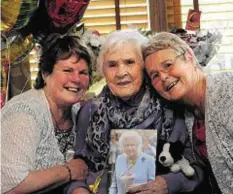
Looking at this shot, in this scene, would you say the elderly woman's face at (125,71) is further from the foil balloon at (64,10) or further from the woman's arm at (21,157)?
the woman's arm at (21,157)

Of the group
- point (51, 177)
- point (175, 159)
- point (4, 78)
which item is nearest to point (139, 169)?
point (175, 159)

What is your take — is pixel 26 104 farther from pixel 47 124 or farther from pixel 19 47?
pixel 19 47

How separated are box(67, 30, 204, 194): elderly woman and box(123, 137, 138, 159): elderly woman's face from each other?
0.06 metres

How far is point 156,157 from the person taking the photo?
4.67 ft

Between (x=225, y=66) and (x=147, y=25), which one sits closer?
(x=225, y=66)

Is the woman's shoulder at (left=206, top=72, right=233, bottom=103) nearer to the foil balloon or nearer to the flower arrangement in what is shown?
the flower arrangement

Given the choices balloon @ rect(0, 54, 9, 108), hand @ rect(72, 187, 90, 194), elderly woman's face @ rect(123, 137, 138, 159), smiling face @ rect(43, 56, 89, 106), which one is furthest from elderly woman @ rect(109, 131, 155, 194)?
balloon @ rect(0, 54, 9, 108)

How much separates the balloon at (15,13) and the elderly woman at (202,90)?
16.1 inches

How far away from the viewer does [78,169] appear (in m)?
1.50

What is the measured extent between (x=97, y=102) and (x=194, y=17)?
663mm

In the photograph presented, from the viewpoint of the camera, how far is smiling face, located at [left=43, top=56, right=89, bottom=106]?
1507 millimetres

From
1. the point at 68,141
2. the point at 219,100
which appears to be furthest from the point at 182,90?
the point at 68,141

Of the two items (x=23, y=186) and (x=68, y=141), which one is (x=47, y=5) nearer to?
(x=68, y=141)

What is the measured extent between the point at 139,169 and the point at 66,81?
0.40 meters
